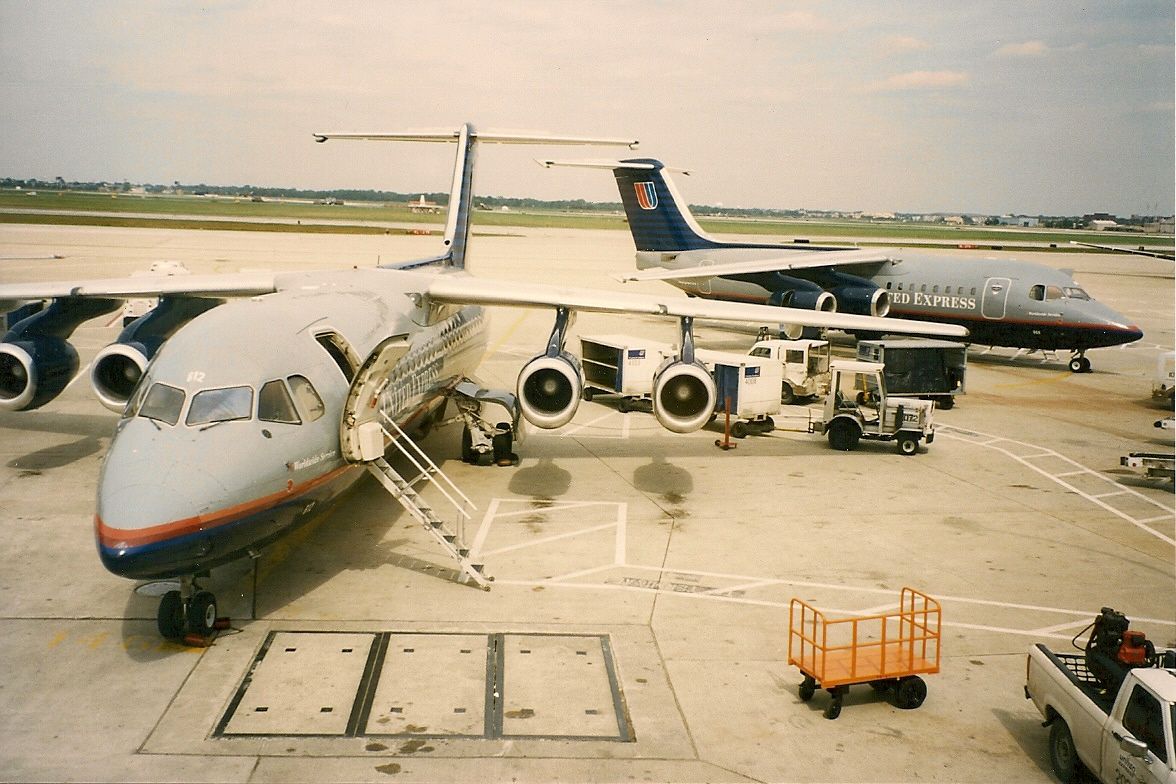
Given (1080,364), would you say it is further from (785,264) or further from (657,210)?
(657,210)

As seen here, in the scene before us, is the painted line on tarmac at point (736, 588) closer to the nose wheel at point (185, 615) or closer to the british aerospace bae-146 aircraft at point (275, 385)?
the british aerospace bae-146 aircraft at point (275, 385)

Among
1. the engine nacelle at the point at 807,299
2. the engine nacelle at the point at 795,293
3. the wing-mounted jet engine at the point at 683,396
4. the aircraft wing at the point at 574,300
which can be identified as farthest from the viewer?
the engine nacelle at the point at 795,293

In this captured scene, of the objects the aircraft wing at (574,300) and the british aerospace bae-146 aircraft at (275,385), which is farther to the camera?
the aircraft wing at (574,300)

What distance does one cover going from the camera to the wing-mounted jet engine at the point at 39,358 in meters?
18.6

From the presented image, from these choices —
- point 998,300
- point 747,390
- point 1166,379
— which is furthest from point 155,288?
point 1166,379

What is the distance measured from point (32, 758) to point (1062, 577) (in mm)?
14085

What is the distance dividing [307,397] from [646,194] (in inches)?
1098

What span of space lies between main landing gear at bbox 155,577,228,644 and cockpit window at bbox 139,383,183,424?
6.55 feet

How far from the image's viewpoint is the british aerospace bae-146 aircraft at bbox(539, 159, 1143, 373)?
1288 inches

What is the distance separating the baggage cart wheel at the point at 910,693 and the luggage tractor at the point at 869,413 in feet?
39.2

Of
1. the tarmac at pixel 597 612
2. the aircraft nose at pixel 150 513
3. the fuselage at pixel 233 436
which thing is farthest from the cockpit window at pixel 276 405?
the tarmac at pixel 597 612

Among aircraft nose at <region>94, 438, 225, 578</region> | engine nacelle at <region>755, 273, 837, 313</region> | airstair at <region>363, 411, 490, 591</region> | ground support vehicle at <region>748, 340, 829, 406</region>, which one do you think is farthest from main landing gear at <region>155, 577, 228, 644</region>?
engine nacelle at <region>755, 273, 837, 313</region>

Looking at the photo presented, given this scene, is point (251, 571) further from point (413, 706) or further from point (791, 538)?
point (791, 538)

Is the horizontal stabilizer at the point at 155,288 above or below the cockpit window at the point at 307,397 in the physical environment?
above
